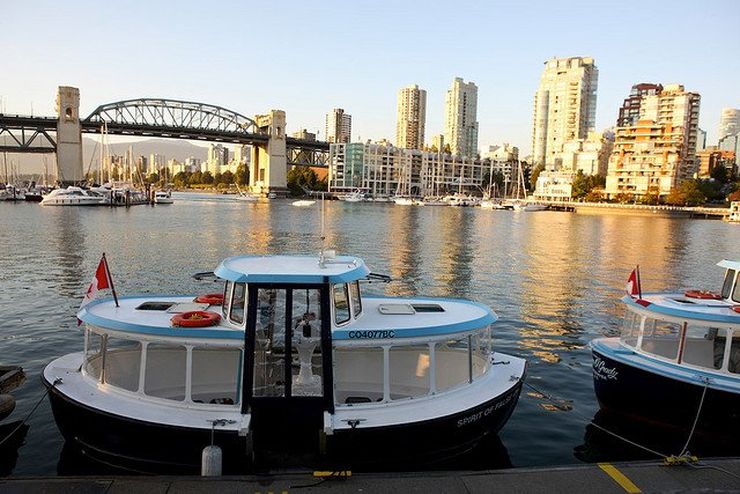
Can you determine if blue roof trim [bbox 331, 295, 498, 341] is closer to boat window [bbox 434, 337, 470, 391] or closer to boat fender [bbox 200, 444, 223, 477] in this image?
boat window [bbox 434, 337, 470, 391]

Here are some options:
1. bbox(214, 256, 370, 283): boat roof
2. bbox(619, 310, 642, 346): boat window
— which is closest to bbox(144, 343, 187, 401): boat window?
bbox(214, 256, 370, 283): boat roof

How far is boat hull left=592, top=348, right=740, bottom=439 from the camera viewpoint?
36.2 feet

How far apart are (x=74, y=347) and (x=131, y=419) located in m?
10.3

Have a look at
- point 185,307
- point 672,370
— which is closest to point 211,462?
point 185,307

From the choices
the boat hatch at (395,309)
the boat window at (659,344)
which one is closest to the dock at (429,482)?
the boat hatch at (395,309)

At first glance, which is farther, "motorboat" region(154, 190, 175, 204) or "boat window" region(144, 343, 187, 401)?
"motorboat" region(154, 190, 175, 204)

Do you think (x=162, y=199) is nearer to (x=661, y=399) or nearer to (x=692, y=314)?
(x=661, y=399)

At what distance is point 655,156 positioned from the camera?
152500 mm

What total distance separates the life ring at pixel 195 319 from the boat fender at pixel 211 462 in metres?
2.07

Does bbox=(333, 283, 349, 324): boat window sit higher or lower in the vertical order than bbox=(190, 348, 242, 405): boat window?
higher

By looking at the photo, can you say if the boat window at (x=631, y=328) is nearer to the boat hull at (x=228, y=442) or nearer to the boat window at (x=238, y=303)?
the boat hull at (x=228, y=442)

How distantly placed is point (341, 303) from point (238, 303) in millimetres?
1699

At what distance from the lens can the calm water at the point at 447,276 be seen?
12258 mm

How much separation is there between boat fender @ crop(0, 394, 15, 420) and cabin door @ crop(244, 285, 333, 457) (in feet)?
20.0
